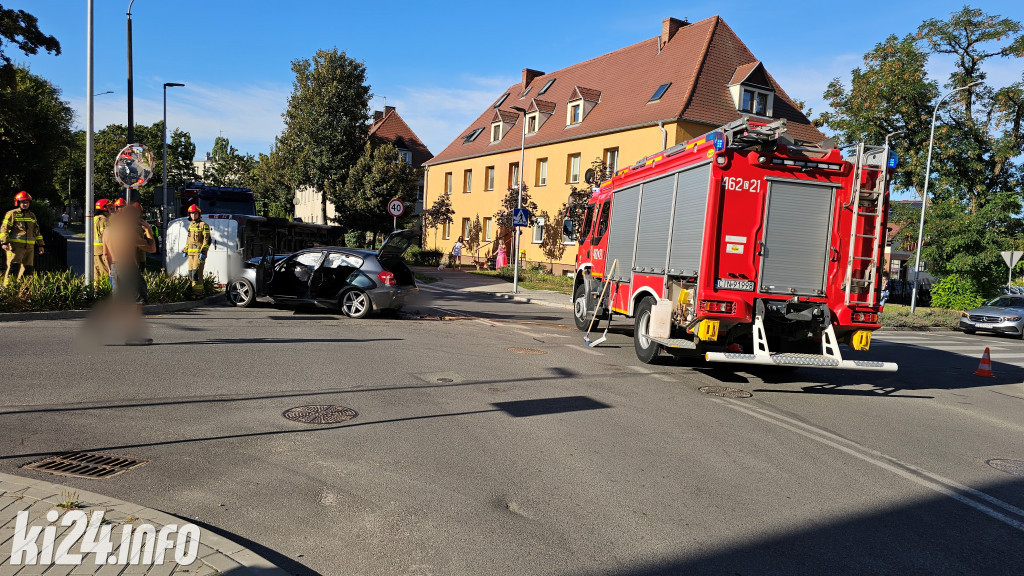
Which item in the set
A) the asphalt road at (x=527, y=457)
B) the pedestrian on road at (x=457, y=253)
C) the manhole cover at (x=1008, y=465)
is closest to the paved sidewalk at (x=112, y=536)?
the asphalt road at (x=527, y=457)

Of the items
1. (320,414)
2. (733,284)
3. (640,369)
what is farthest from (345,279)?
(733,284)

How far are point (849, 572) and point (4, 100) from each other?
2369 cm

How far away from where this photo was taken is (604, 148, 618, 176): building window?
31516 millimetres

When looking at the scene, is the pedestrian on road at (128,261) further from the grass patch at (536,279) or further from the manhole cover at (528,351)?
the grass patch at (536,279)

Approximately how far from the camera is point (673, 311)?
29.8ft

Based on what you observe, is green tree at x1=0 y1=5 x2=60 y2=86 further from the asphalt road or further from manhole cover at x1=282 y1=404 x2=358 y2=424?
manhole cover at x1=282 y1=404 x2=358 y2=424

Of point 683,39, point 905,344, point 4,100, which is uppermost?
point 683,39

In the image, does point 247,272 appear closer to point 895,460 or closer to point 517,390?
point 517,390

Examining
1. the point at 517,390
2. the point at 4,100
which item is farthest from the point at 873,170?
the point at 4,100

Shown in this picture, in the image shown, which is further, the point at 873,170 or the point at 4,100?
the point at 4,100

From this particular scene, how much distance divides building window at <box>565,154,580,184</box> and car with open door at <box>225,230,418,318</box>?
20891 millimetres

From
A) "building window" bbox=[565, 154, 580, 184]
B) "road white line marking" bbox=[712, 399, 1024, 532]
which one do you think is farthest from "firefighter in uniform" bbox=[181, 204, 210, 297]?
"building window" bbox=[565, 154, 580, 184]

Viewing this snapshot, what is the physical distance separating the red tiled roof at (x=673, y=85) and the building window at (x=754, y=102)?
2.19 feet

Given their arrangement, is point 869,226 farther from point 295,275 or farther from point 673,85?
point 673,85
